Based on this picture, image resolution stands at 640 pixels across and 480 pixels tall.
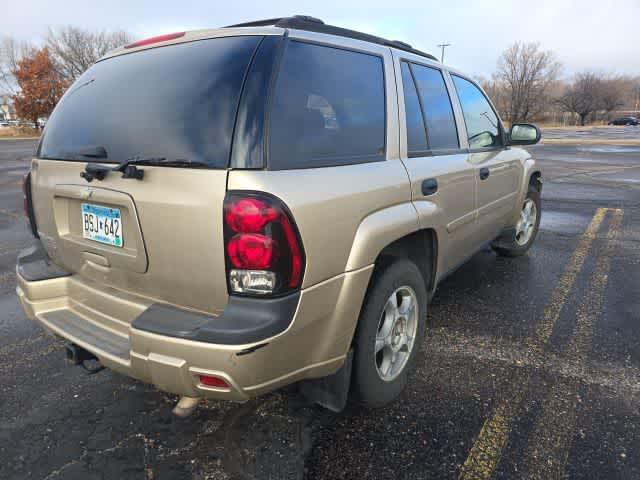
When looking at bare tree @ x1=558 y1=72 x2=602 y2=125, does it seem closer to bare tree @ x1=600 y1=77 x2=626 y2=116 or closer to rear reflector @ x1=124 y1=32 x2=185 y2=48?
bare tree @ x1=600 y1=77 x2=626 y2=116

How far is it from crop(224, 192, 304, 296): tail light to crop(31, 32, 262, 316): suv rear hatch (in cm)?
5

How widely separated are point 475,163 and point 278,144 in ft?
6.73

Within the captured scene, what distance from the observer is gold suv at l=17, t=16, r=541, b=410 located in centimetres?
166

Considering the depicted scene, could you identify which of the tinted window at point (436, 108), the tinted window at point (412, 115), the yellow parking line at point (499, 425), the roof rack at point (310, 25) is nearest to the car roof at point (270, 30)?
the roof rack at point (310, 25)

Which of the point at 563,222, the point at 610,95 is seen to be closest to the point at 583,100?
the point at 610,95

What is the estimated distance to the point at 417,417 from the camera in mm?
2359

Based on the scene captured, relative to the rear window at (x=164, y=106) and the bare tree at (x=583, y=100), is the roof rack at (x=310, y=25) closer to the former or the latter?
the rear window at (x=164, y=106)

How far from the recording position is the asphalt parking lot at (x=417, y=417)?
2.03m

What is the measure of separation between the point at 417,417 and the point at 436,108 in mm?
1938

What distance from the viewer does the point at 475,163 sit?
10.8 ft

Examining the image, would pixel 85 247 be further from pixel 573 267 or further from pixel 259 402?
pixel 573 267

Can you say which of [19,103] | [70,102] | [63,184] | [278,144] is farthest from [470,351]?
[19,103]

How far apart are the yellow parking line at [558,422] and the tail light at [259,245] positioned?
1.44 m

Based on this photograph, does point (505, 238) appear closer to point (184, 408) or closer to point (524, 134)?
point (524, 134)
